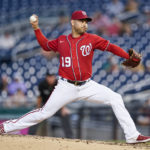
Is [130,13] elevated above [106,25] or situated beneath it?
elevated above

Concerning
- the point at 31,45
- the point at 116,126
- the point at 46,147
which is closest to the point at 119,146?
the point at 46,147

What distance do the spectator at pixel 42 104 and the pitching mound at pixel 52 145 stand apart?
236 centimetres

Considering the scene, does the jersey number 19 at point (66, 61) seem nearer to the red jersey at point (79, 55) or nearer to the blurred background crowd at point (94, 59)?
the red jersey at point (79, 55)

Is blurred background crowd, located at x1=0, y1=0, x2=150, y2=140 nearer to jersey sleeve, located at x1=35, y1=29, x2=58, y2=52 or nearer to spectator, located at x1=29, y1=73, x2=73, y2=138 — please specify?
spectator, located at x1=29, y1=73, x2=73, y2=138

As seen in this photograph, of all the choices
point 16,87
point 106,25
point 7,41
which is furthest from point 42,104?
point 7,41

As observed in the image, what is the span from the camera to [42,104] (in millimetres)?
7344

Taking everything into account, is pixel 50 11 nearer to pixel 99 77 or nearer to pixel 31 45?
pixel 31 45

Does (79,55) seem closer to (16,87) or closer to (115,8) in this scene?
(16,87)

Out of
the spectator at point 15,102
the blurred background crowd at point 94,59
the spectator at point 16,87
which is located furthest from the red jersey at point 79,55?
→ the spectator at point 16,87

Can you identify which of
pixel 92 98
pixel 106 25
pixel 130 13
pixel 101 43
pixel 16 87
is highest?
pixel 130 13

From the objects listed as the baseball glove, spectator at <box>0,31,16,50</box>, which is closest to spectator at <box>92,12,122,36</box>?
spectator at <box>0,31,16,50</box>

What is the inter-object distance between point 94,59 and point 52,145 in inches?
221

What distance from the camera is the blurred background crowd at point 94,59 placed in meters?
8.12

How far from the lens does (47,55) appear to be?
34.7 feet
